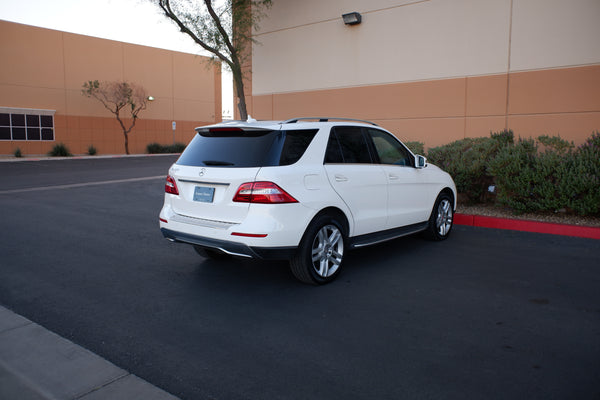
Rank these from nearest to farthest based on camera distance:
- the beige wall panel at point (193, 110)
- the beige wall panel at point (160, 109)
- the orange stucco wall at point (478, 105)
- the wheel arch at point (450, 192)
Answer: the wheel arch at point (450, 192), the orange stucco wall at point (478, 105), the beige wall panel at point (160, 109), the beige wall panel at point (193, 110)

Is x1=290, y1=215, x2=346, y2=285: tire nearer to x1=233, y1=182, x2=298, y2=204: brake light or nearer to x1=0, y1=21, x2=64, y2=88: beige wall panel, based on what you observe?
x1=233, y1=182, x2=298, y2=204: brake light

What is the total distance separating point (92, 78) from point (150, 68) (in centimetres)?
470

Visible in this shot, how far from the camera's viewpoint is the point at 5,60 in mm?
28922

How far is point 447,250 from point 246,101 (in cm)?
1044

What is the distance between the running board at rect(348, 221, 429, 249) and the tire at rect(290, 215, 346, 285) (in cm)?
26

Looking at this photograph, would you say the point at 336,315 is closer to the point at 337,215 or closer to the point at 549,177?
the point at 337,215

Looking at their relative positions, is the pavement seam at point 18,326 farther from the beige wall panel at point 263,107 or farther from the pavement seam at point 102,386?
the beige wall panel at point 263,107

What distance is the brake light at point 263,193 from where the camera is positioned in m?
4.65

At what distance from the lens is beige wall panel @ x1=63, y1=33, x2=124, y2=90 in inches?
1257

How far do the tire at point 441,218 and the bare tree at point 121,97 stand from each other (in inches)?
1165

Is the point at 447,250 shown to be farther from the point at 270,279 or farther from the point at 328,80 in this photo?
the point at 328,80

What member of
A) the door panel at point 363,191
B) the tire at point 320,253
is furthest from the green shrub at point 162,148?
the tire at point 320,253

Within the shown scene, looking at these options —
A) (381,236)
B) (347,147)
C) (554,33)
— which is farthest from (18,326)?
(554,33)

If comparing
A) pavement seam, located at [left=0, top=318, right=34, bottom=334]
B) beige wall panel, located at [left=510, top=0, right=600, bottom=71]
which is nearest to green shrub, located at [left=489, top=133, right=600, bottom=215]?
beige wall panel, located at [left=510, top=0, right=600, bottom=71]
